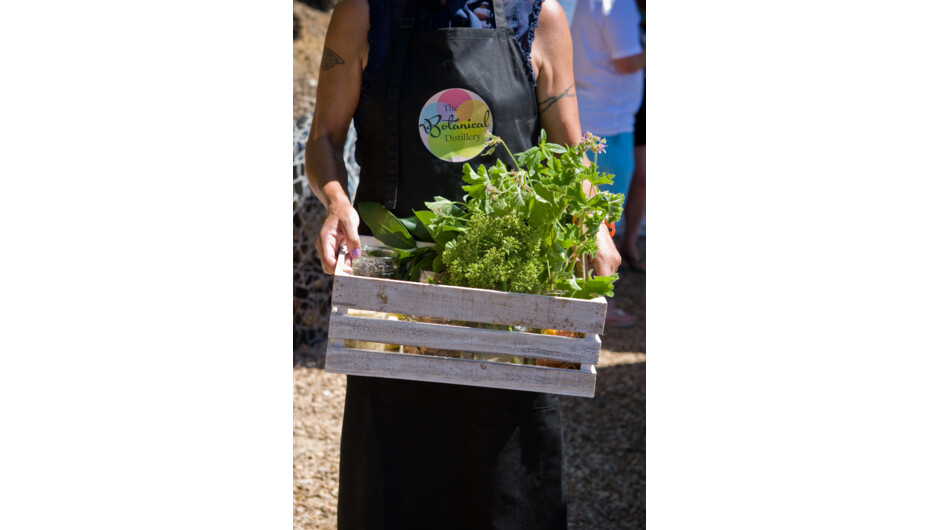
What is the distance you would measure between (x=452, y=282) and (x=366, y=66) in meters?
0.62

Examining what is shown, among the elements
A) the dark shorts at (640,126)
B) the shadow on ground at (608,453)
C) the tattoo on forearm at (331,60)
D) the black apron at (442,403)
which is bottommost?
the shadow on ground at (608,453)

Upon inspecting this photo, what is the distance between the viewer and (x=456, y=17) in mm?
2047

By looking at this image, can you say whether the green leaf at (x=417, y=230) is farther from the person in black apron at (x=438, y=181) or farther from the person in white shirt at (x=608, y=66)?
the person in white shirt at (x=608, y=66)

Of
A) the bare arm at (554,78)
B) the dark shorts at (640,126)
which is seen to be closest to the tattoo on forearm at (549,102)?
the bare arm at (554,78)

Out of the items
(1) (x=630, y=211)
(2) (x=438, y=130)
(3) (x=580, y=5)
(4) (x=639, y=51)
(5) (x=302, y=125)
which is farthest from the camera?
(1) (x=630, y=211)

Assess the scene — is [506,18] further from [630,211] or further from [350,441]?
[630,211]

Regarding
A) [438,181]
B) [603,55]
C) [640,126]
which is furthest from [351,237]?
[640,126]

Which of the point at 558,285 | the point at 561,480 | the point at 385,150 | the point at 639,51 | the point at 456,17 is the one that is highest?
the point at 639,51

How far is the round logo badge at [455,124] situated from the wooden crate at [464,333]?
1.52 ft

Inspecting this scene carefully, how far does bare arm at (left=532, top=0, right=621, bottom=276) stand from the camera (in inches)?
82.4

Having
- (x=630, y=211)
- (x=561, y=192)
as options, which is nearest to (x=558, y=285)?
(x=561, y=192)

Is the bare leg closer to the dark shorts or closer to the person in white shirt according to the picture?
the dark shorts

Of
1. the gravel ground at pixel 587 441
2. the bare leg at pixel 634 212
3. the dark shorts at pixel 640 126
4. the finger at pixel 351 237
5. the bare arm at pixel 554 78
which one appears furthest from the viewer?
the bare leg at pixel 634 212

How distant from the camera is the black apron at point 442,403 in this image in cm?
204
